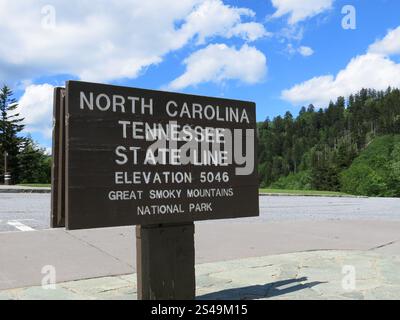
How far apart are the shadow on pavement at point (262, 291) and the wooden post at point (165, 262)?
0.71m

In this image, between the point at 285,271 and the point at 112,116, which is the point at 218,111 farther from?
the point at 285,271

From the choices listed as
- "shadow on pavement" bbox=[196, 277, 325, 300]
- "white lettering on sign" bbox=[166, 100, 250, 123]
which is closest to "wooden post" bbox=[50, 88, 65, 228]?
"white lettering on sign" bbox=[166, 100, 250, 123]

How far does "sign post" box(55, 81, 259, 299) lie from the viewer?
388 centimetres

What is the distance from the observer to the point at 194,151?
449 centimetres

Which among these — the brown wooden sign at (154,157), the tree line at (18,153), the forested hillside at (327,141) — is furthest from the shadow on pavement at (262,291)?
the forested hillside at (327,141)

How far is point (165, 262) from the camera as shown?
4340mm

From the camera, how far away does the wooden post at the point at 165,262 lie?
14.0 feet

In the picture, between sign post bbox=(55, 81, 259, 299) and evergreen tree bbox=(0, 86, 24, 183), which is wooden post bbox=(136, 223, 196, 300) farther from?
evergreen tree bbox=(0, 86, 24, 183)

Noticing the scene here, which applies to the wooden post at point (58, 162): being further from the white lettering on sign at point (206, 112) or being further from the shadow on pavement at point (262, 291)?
the shadow on pavement at point (262, 291)

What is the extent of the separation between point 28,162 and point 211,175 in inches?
2447

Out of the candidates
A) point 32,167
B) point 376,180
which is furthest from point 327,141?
point 32,167

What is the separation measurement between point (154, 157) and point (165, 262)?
3.05ft

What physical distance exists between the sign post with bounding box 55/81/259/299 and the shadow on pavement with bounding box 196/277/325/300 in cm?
75

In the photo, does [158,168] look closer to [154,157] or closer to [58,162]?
[154,157]
